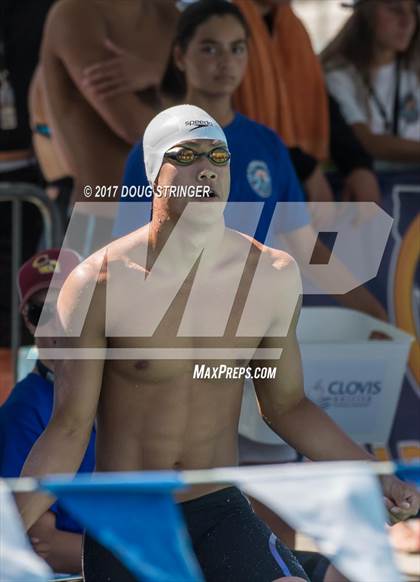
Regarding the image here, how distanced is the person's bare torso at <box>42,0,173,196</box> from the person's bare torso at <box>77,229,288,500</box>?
7.11 ft

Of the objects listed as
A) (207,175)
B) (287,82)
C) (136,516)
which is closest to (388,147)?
(287,82)

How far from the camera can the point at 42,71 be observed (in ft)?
18.8

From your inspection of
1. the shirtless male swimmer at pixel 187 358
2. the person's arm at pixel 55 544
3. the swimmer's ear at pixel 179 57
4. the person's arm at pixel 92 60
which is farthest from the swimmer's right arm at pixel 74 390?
the person's arm at pixel 92 60

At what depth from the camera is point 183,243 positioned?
11.3 feet

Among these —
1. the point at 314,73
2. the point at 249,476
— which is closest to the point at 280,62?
the point at 314,73

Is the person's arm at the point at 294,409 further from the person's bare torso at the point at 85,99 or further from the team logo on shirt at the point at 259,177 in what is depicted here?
the person's bare torso at the point at 85,99

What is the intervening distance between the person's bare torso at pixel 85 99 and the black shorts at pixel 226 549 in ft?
7.79

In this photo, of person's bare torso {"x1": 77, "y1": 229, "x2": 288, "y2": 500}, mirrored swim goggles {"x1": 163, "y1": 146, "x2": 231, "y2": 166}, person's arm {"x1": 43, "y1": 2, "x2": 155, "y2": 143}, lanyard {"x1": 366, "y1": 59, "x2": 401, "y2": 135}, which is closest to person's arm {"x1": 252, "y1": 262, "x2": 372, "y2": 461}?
person's bare torso {"x1": 77, "y1": 229, "x2": 288, "y2": 500}

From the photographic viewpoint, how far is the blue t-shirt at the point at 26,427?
161 inches

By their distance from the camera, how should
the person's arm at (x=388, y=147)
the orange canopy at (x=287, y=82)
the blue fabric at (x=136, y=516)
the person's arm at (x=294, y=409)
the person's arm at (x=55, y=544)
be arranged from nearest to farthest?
the blue fabric at (x=136, y=516) < the person's arm at (x=294, y=409) < the person's arm at (x=55, y=544) < the orange canopy at (x=287, y=82) < the person's arm at (x=388, y=147)

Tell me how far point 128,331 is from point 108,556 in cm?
57

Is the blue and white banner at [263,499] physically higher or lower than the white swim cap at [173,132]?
lower

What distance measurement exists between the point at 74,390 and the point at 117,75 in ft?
8.27

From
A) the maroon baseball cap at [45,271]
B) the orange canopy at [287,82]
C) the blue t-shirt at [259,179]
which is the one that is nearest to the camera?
the maroon baseball cap at [45,271]
